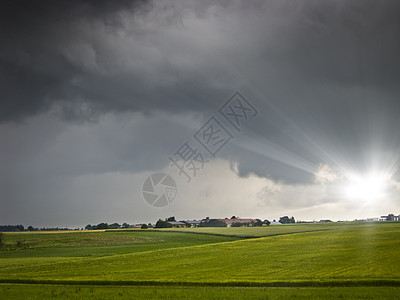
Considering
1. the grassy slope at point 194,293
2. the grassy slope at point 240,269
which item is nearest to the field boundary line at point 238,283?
the grassy slope at point 240,269

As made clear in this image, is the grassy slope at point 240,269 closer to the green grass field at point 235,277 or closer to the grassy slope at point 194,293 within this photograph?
the green grass field at point 235,277

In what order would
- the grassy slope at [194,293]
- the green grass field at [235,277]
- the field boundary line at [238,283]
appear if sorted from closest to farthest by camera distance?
the grassy slope at [194,293]
the green grass field at [235,277]
the field boundary line at [238,283]

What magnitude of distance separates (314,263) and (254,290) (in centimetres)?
1475

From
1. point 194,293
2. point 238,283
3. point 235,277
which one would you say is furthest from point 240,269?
point 194,293

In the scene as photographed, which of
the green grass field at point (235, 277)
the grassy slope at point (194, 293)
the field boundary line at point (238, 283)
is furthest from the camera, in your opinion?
the field boundary line at point (238, 283)

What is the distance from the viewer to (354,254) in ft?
149

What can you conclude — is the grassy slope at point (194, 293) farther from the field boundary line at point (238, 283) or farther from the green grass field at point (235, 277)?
the field boundary line at point (238, 283)

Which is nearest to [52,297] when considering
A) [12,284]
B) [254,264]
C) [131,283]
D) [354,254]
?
[131,283]

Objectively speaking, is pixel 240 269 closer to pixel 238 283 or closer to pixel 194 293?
pixel 238 283

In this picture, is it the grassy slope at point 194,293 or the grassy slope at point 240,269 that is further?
the grassy slope at point 240,269

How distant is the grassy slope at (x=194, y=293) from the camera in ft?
83.2

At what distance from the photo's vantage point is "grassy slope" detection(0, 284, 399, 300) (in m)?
25.4

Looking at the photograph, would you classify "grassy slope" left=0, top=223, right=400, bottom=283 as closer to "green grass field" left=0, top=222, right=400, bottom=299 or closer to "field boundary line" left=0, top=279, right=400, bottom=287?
"green grass field" left=0, top=222, right=400, bottom=299

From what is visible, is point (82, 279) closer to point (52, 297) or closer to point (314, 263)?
point (52, 297)
